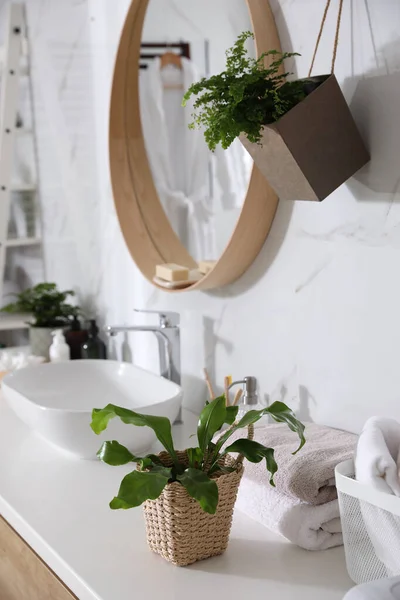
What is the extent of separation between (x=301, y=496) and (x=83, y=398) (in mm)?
893

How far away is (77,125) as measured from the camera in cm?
→ 243

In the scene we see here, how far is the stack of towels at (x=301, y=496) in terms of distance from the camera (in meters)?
1.22

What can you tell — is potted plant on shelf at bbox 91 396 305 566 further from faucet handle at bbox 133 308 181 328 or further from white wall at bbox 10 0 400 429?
faucet handle at bbox 133 308 181 328

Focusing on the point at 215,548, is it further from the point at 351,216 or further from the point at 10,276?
the point at 10,276

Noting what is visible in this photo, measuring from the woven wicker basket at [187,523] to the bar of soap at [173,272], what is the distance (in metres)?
0.65

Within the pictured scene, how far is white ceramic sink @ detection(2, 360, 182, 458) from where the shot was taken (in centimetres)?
155

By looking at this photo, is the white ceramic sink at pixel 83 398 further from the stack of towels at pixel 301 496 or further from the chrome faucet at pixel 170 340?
the stack of towels at pixel 301 496

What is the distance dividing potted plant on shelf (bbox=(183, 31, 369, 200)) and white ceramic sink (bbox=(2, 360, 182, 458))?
555 mm

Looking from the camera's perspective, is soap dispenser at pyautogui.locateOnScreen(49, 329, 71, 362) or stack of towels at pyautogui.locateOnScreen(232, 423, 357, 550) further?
soap dispenser at pyautogui.locateOnScreen(49, 329, 71, 362)

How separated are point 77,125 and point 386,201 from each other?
1.35m

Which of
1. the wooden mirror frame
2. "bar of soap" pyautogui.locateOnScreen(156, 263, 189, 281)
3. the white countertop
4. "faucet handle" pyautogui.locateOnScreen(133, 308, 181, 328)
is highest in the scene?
the wooden mirror frame

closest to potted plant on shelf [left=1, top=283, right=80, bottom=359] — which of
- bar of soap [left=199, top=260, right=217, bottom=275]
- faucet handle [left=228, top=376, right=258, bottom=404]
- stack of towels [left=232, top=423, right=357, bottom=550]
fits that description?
bar of soap [left=199, top=260, right=217, bottom=275]

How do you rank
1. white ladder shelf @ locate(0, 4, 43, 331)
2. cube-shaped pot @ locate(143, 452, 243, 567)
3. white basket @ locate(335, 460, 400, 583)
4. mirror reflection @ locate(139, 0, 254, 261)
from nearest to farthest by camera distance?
white basket @ locate(335, 460, 400, 583) < cube-shaped pot @ locate(143, 452, 243, 567) < mirror reflection @ locate(139, 0, 254, 261) < white ladder shelf @ locate(0, 4, 43, 331)

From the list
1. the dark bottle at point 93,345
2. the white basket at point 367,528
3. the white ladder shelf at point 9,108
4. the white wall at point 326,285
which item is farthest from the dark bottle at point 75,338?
the white basket at point 367,528
